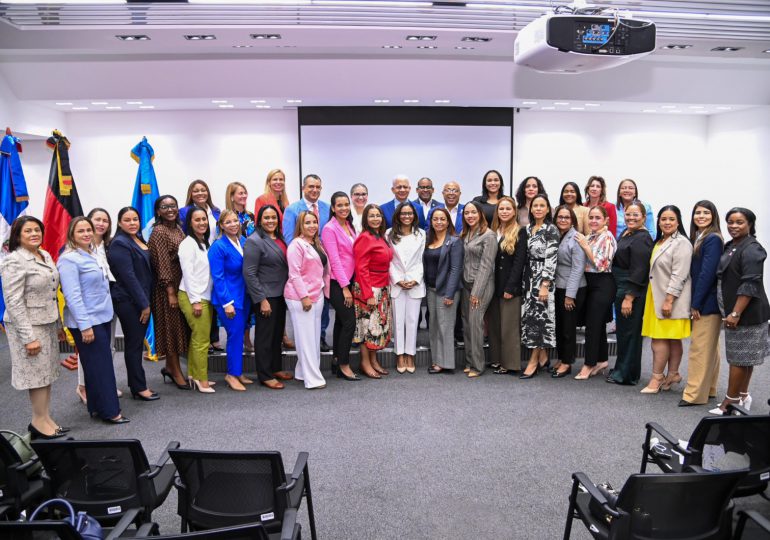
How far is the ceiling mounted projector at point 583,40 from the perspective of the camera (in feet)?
11.9

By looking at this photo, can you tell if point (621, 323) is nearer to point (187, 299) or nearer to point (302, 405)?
point (302, 405)

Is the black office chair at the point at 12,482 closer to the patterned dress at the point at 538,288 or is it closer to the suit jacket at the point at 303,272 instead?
the suit jacket at the point at 303,272

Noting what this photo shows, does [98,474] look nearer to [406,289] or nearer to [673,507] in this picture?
[673,507]

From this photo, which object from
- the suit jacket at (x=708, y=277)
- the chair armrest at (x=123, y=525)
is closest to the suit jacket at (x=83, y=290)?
the chair armrest at (x=123, y=525)

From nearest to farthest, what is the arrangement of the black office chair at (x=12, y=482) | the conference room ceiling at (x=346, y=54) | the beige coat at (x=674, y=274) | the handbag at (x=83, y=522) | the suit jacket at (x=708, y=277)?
1. the handbag at (x=83, y=522)
2. the black office chair at (x=12, y=482)
3. the suit jacket at (x=708, y=277)
4. the beige coat at (x=674, y=274)
5. the conference room ceiling at (x=346, y=54)

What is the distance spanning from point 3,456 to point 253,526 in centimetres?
156

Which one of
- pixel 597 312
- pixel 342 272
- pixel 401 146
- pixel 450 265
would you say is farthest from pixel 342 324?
pixel 401 146

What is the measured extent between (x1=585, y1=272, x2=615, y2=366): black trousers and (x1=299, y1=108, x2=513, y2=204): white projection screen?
3.68m

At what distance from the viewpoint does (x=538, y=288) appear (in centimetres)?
544

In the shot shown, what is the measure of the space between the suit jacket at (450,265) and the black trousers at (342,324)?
0.90 m

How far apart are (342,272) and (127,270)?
1.82 metres

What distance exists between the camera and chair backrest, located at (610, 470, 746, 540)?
7.12 feet

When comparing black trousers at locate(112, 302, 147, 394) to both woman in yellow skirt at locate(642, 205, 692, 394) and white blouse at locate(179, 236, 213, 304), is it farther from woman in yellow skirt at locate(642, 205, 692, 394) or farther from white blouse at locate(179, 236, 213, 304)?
woman in yellow skirt at locate(642, 205, 692, 394)

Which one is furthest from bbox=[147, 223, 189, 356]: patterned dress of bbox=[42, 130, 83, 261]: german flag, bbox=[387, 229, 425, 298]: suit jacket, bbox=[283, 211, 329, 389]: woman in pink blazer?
bbox=[387, 229, 425, 298]: suit jacket
